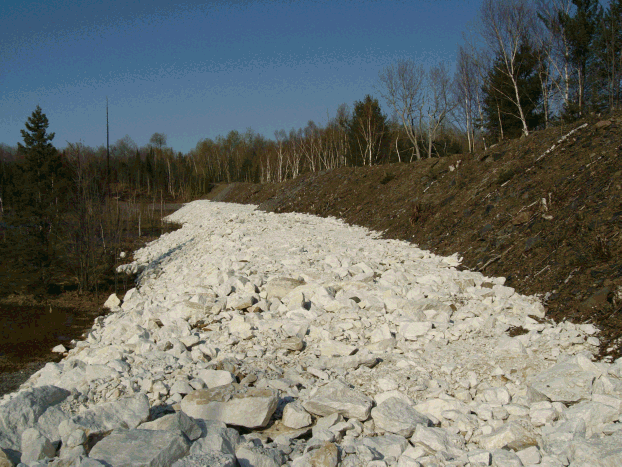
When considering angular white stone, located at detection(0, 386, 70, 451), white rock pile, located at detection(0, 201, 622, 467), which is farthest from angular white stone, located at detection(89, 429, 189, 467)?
angular white stone, located at detection(0, 386, 70, 451)

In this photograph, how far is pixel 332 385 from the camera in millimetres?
3764

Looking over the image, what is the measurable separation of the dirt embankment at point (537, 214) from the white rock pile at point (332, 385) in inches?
19.4

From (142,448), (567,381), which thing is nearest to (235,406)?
(142,448)

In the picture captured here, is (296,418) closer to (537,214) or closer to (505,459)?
(505,459)

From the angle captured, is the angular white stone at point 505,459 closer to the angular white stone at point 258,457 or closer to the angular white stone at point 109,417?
the angular white stone at point 258,457

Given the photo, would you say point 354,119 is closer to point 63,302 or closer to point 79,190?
point 79,190

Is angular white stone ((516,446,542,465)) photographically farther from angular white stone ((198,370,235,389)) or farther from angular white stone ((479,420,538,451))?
angular white stone ((198,370,235,389))

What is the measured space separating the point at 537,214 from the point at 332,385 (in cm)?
587

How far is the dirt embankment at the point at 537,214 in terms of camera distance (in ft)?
16.5

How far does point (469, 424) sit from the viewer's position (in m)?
3.23

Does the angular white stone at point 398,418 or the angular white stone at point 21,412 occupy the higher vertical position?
the angular white stone at point 21,412

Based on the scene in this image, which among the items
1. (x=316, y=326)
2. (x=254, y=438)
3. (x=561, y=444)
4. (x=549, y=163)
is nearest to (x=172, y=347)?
(x=316, y=326)

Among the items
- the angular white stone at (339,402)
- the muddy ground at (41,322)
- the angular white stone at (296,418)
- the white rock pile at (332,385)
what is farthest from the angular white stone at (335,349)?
the muddy ground at (41,322)

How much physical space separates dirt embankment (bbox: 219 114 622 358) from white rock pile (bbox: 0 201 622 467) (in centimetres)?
49
